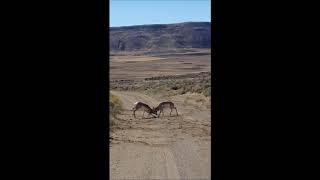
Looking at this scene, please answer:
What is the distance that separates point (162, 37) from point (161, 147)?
15975 cm

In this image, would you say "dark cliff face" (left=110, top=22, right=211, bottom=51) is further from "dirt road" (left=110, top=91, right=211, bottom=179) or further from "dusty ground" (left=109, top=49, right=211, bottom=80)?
"dirt road" (left=110, top=91, right=211, bottom=179)

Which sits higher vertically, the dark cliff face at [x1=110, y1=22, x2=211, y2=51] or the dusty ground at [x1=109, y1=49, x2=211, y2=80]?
the dark cliff face at [x1=110, y1=22, x2=211, y2=51]

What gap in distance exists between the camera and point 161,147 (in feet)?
34.0

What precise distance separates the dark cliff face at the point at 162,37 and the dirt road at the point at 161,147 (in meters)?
144

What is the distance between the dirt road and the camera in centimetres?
794

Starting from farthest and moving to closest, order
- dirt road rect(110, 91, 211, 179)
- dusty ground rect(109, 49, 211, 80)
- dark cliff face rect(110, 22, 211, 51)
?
1. dark cliff face rect(110, 22, 211, 51)
2. dusty ground rect(109, 49, 211, 80)
3. dirt road rect(110, 91, 211, 179)

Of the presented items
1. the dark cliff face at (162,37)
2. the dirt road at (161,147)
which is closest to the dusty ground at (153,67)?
the dirt road at (161,147)

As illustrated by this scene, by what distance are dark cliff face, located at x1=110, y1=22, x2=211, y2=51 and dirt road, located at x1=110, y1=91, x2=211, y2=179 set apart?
144201mm

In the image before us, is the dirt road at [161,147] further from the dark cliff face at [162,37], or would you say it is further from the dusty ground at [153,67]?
the dark cliff face at [162,37]

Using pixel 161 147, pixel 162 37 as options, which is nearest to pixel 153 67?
pixel 161 147

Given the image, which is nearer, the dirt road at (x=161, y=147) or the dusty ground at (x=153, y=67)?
the dirt road at (x=161, y=147)

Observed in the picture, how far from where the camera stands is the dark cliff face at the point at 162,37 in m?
162

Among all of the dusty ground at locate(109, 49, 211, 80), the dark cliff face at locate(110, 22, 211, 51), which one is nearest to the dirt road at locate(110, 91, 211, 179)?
the dusty ground at locate(109, 49, 211, 80)
